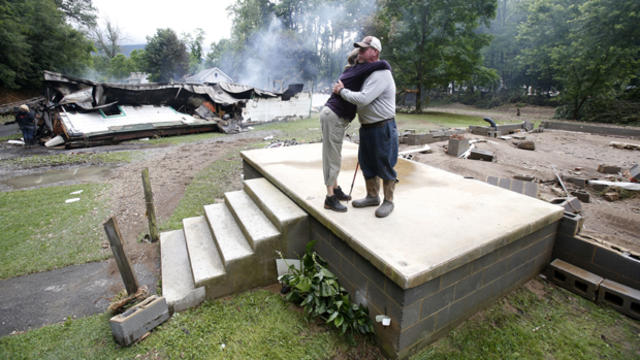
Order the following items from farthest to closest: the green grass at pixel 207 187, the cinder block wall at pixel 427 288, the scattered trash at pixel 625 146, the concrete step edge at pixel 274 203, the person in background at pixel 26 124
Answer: the person in background at pixel 26 124
the scattered trash at pixel 625 146
the green grass at pixel 207 187
the concrete step edge at pixel 274 203
the cinder block wall at pixel 427 288

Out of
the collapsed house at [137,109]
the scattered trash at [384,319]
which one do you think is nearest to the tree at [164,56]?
the collapsed house at [137,109]

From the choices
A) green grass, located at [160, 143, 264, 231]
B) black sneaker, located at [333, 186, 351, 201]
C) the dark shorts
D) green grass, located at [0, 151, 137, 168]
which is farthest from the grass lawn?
green grass, located at [0, 151, 137, 168]

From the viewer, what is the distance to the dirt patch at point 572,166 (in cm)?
372

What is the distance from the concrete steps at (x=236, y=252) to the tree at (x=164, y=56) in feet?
137

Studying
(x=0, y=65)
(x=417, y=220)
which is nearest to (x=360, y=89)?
(x=417, y=220)

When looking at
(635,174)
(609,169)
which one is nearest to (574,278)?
(635,174)

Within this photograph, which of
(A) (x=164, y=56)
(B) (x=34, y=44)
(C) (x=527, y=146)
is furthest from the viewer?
(A) (x=164, y=56)

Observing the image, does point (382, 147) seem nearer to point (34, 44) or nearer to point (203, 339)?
point (203, 339)

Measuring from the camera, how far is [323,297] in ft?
8.43

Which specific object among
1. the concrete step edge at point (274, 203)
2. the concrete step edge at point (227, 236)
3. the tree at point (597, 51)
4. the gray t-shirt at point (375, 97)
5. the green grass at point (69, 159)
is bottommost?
the green grass at point (69, 159)

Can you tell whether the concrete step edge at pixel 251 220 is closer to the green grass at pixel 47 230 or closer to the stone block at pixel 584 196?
the green grass at pixel 47 230

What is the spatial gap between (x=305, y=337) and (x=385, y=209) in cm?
129

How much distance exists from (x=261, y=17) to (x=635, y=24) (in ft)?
135

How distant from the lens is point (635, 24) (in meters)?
14.4
